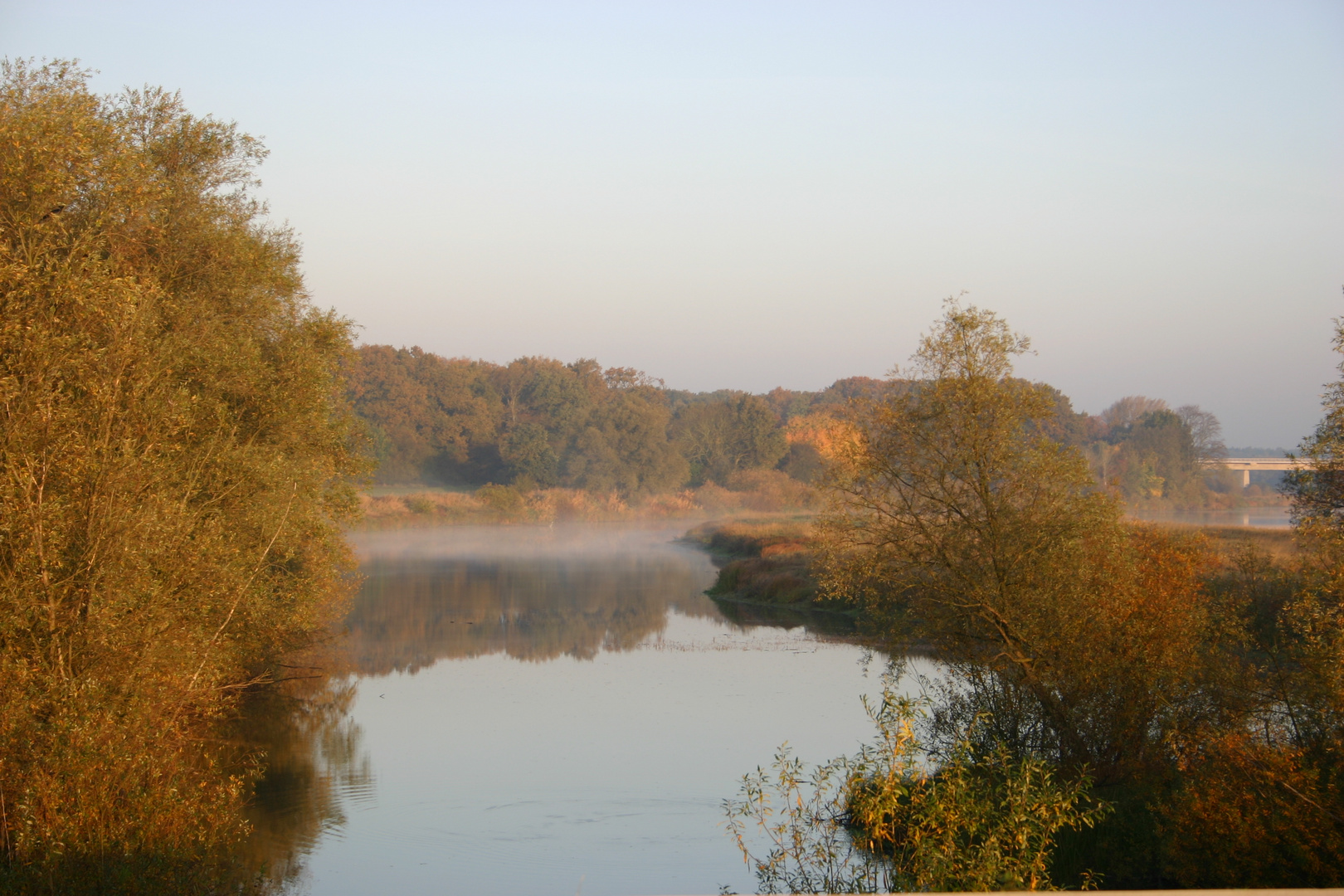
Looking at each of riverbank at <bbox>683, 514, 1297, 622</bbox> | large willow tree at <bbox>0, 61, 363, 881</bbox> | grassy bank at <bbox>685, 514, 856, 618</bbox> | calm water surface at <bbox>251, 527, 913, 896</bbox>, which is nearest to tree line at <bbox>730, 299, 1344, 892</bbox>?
calm water surface at <bbox>251, 527, 913, 896</bbox>

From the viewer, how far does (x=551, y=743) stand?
53.0 feet

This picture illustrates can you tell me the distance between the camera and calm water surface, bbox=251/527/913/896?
11211mm

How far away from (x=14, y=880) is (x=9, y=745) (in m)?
1.43

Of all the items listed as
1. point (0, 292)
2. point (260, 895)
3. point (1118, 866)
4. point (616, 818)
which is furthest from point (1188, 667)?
point (0, 292)

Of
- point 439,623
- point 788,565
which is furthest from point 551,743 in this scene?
point 788,565

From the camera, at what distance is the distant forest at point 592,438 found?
7500 centimetres

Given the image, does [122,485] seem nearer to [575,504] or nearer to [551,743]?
[551,743]

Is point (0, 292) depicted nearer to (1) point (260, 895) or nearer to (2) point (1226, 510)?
(1) point (260, 895)

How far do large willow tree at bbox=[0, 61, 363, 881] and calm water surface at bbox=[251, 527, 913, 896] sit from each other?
1.84 metres

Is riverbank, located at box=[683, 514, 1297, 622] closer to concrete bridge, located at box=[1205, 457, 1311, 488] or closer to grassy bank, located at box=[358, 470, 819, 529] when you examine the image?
grassy bank, located at box=[358, 470, 819, 529]

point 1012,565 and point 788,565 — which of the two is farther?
point 788,565

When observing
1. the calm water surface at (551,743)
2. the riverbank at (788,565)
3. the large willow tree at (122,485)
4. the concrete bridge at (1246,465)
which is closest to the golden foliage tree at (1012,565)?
the calm water surface at (551,743)

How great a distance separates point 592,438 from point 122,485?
2621 inches

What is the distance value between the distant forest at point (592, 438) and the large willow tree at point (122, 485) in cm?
5548
